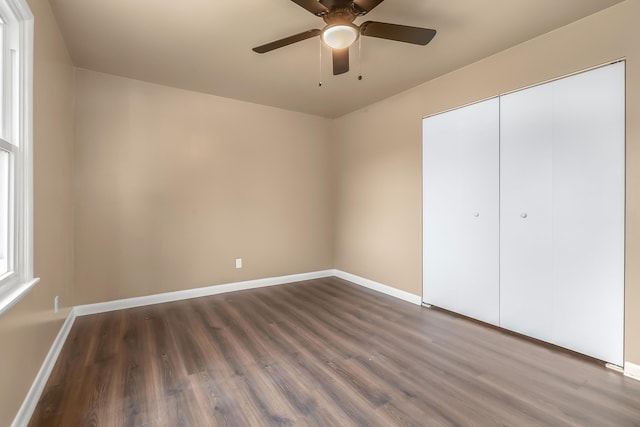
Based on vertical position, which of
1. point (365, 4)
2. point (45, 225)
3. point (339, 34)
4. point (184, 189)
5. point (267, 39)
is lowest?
point (45, 225)

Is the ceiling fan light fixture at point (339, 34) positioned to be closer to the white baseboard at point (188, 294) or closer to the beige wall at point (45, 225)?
the beige wall at point (45, 225)

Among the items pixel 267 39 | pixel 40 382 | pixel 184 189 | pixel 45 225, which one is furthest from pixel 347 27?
pixel 40 382

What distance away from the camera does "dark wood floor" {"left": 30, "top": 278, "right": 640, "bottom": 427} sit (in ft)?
5.24

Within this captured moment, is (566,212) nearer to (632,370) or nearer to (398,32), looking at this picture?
(632,370)

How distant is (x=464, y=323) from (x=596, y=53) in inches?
94.4

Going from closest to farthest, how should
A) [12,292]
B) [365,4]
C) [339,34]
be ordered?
1. [12,292]
2. [365,4]
3. [339,34]

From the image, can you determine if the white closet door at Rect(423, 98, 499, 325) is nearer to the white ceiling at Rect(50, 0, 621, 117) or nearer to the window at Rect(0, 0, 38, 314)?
the white ceiling at Rect(50, 0, 621, 117)

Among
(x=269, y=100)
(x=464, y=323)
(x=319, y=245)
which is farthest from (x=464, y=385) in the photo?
(x=269, y=100)

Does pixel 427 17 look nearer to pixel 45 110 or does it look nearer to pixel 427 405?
pixel 427 405

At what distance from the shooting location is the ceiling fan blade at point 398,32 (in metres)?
1.78

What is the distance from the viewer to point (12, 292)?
4.75 ft

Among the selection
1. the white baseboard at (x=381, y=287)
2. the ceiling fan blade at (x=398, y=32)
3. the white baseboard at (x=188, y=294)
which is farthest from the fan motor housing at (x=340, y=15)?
the white baseboard at (x=188, y=294)

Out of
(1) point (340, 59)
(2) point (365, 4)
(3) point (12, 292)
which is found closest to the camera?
(3) point (12, 292)

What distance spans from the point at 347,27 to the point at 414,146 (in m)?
1.95
